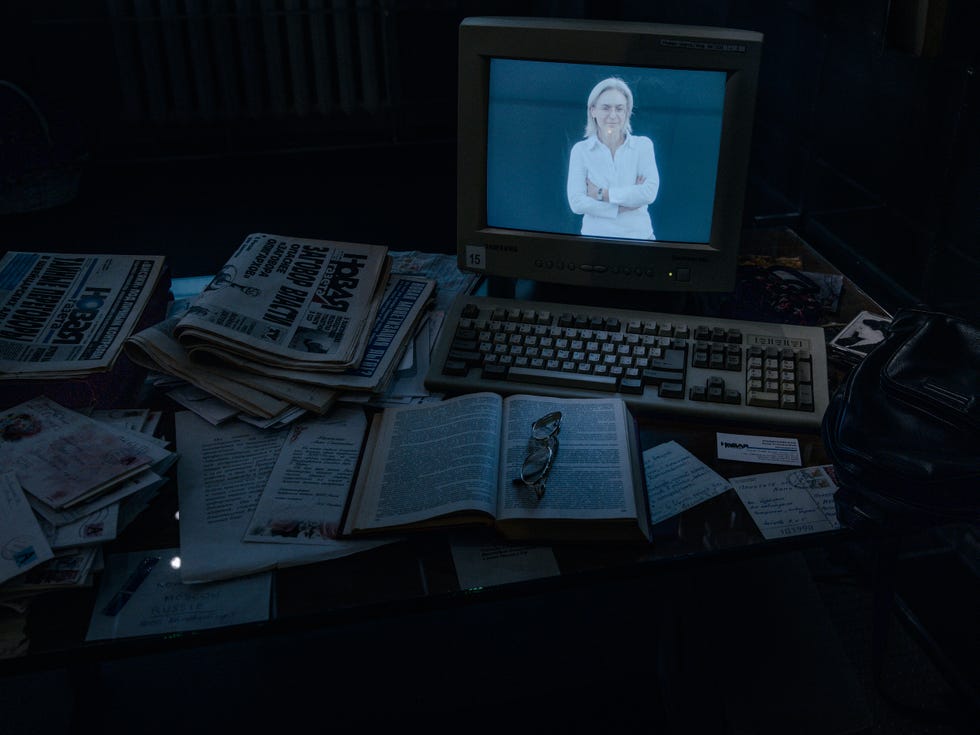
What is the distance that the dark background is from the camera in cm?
189

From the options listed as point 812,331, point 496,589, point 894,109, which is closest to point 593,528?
point 496,589

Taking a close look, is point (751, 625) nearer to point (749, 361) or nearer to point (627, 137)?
point (749, 361)

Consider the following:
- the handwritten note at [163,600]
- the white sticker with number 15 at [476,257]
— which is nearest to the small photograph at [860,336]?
the white sticker with number 15 at [476,257]

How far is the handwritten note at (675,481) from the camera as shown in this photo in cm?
110

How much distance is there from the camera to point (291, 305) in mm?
1361

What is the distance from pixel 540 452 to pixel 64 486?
56 centimetres

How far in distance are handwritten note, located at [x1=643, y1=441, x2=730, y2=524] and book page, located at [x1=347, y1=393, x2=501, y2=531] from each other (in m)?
0.20

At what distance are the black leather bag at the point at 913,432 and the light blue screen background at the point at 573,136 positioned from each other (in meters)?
0.39

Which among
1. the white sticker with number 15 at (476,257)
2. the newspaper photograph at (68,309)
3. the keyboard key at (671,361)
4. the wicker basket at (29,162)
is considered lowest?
the wicker basket at (29,162)

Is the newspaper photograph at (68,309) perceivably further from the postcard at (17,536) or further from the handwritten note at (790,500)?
the handwritten note at (790,500)

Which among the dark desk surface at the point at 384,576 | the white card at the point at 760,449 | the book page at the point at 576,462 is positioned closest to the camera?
the dark desk surface at the point at 384,576

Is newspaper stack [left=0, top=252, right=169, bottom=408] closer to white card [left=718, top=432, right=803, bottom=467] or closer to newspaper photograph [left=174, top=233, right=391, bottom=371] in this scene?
newspaper photograph [left=174, top=233, right=391, bottom=371]

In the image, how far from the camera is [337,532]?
1049mm

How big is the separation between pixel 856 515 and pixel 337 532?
613 mm
